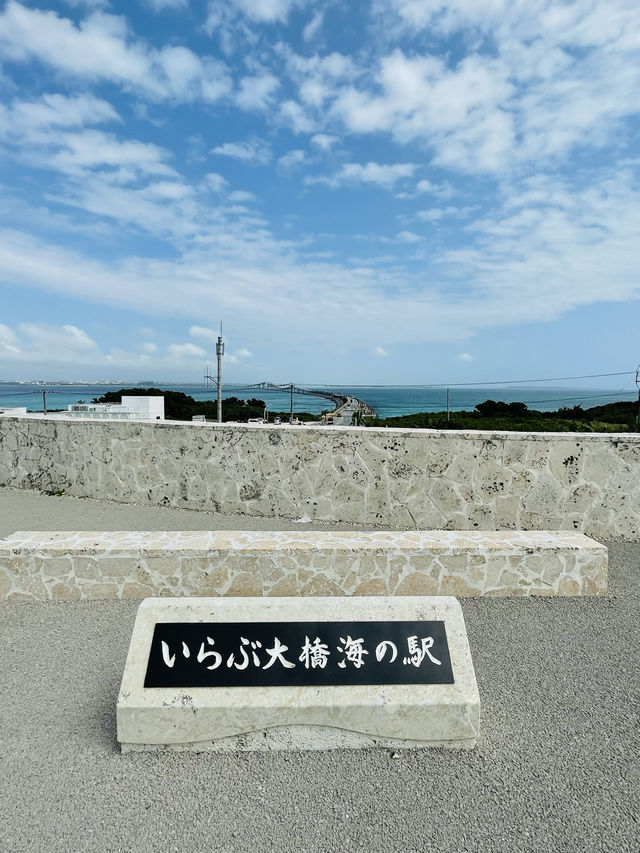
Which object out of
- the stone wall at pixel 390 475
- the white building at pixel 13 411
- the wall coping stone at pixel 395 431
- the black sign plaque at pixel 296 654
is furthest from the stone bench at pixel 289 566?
the white building at pixel 13 411

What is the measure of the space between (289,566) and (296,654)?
5.96 feet

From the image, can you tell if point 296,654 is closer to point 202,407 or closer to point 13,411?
point 13,411

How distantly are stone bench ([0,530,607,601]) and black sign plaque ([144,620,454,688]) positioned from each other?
5.65 feet

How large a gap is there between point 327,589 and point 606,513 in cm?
403

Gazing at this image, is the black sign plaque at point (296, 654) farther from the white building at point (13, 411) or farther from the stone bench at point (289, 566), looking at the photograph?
the white building at point (13, 411)

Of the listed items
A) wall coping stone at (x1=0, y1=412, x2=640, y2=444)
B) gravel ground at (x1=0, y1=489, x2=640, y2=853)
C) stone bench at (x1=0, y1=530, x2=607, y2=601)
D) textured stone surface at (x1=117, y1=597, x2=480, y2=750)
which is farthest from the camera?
wall coping stone at (x1=0, y1=412, x2=640, y2=444)

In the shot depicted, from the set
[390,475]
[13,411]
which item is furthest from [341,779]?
[13,411]

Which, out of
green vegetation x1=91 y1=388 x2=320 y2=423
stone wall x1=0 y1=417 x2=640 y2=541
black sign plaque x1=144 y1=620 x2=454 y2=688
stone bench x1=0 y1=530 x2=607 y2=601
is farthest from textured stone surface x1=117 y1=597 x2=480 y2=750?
green vegetation x1=91 y1=388 x2=320 y2=423

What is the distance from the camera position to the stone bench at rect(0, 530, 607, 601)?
4.67 m

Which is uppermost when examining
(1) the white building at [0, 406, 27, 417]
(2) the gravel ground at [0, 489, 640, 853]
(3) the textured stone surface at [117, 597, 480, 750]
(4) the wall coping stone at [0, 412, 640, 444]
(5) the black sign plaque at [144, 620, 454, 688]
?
(1) the white building at [0, 406, 27, 417]

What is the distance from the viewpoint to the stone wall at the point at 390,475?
274 inches

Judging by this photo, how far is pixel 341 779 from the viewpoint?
8.70ft

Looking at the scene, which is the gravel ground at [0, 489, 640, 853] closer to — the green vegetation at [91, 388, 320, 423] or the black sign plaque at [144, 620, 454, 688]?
the black sign plaque at [144, 620, 454, 688]

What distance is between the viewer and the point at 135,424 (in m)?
8.35
